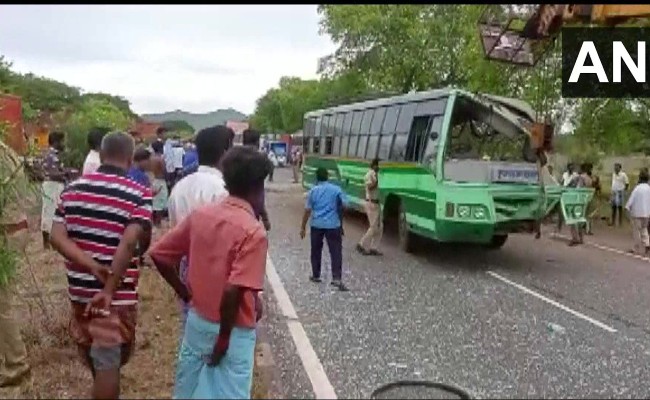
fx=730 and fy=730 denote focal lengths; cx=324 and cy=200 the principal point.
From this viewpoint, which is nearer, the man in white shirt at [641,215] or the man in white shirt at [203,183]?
the man in white shirt at [203,183]

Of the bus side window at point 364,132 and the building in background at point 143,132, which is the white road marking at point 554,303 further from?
the bus side window at point 364,132

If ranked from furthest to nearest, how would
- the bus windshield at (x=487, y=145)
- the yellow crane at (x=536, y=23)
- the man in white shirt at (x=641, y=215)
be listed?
the man in white shirt at (x=641, y=215), the bus windshield at (x=487, y=145), the yellow crane at (x=536, y=23)

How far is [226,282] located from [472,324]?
4.50 meters

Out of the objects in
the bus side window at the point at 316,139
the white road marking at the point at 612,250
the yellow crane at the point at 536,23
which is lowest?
the white road marking at the point at 612,250

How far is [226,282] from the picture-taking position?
344 cm

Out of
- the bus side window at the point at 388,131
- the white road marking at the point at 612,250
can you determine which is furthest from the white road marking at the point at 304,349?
the white road marking at the point at 612,250

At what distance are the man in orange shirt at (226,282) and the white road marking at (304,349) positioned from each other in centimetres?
163

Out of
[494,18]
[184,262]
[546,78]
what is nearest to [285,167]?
[546,78]

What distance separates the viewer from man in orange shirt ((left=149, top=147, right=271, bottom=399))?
3.44 m

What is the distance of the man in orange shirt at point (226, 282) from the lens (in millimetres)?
3436

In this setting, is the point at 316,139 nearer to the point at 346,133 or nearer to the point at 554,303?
the point at 346,133

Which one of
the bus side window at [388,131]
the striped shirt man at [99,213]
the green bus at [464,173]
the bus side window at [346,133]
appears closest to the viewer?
the striped shirt man at [99,213]

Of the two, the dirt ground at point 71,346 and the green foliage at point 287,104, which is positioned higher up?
the green foliage at point 287,104

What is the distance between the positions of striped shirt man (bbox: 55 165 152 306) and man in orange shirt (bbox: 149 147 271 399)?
46 centimetres
